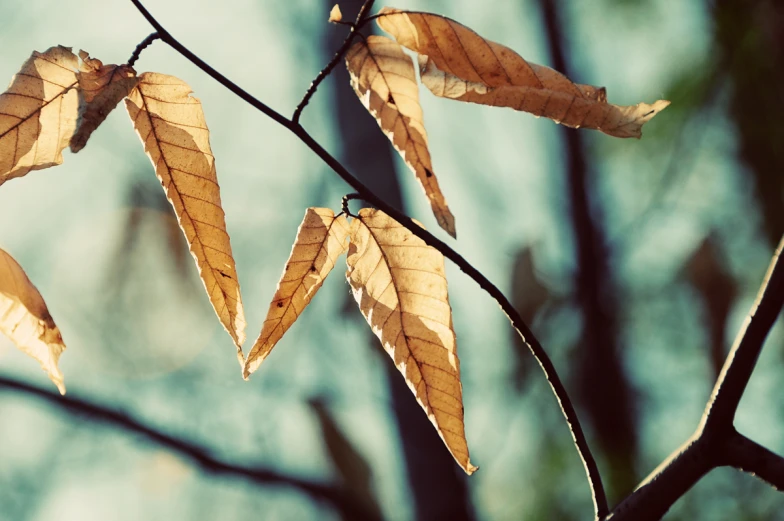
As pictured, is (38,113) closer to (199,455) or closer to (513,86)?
(513,86)

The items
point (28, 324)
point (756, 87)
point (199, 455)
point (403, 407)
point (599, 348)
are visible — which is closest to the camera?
point (28, 324)

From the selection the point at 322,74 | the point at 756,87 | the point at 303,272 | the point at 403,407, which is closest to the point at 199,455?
the point at 403,407

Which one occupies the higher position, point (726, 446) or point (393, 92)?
point (393, 92)

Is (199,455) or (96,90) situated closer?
(96,90)

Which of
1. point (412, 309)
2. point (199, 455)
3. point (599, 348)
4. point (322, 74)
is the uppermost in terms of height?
point (322, 74)

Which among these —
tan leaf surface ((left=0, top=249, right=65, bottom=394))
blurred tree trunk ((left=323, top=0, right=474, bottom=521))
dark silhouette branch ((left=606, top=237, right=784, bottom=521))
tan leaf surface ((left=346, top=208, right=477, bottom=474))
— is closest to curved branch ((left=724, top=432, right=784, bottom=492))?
dark silhouette branch ((left=606, top=237, right=784, bottom=521))

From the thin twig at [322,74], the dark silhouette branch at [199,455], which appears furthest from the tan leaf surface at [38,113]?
the dark silhouette branch at [199,455]
